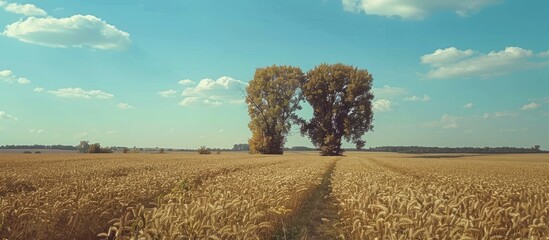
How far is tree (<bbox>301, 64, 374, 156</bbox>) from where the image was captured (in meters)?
68.2

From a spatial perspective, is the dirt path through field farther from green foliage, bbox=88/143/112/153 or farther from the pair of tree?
green foliage, bbox=88/143/112/153

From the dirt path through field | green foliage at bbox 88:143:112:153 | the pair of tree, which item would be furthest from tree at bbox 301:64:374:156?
the dirt path through field

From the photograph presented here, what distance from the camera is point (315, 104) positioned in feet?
235

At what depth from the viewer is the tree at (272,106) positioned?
71375 mm

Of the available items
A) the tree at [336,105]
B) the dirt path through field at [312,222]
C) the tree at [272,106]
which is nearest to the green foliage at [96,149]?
the tree at [272,106]

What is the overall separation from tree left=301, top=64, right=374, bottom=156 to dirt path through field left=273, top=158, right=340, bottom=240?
54878 millimetres

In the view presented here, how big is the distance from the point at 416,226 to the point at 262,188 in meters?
5.44

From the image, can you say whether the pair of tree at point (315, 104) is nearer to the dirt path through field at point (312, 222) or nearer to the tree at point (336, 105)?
the tree at point (336, 105)

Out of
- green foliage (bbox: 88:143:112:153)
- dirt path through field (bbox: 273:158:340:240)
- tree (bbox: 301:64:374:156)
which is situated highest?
tree (bbox: 301:64:374:156)

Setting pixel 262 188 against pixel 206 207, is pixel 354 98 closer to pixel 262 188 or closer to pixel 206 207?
pixel 262 188

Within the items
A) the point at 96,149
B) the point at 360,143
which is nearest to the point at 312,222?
the point at 360,143

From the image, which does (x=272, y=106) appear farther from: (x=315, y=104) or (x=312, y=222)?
(x=312, y=222)

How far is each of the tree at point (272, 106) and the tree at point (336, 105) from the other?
2745 mm

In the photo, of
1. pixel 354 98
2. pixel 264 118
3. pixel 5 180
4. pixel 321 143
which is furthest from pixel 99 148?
pixel 5 180
